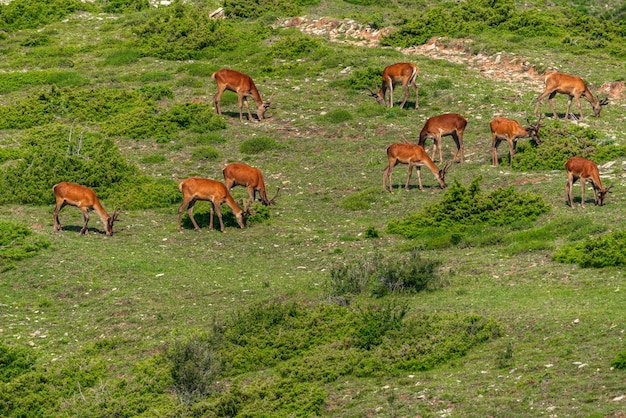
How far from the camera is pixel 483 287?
70.4 ft

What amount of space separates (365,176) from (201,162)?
5371 mm

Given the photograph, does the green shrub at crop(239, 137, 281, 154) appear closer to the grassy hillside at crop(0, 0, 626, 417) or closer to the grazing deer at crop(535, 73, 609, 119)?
the grassy hillside at crop(0, 0, 626, 417)

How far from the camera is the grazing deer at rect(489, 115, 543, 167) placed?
100.0 ft

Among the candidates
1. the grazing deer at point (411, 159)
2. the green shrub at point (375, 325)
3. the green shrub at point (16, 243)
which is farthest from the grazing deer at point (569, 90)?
the green shrub at point (375, 325)

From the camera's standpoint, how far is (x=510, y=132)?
30438 millimetres

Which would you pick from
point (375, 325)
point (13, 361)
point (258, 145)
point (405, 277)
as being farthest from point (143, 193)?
point (375, 325)

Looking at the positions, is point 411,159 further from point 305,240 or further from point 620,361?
point 620,361

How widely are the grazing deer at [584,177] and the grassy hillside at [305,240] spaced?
14.9 inches

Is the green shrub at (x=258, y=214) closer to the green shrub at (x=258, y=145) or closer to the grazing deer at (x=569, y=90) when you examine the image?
the green shrub at (x=258, y=145)

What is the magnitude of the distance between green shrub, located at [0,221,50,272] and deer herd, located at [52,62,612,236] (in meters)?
1.08

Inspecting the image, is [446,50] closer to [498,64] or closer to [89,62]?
[498,64]

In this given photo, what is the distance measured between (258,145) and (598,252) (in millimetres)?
14895

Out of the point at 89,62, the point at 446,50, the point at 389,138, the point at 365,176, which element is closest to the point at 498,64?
the point at 446,50

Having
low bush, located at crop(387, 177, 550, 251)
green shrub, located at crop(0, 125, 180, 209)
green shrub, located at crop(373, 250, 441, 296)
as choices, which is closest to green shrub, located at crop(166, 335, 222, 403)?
green shrub, located at crop(373, 250, 441, 296)
